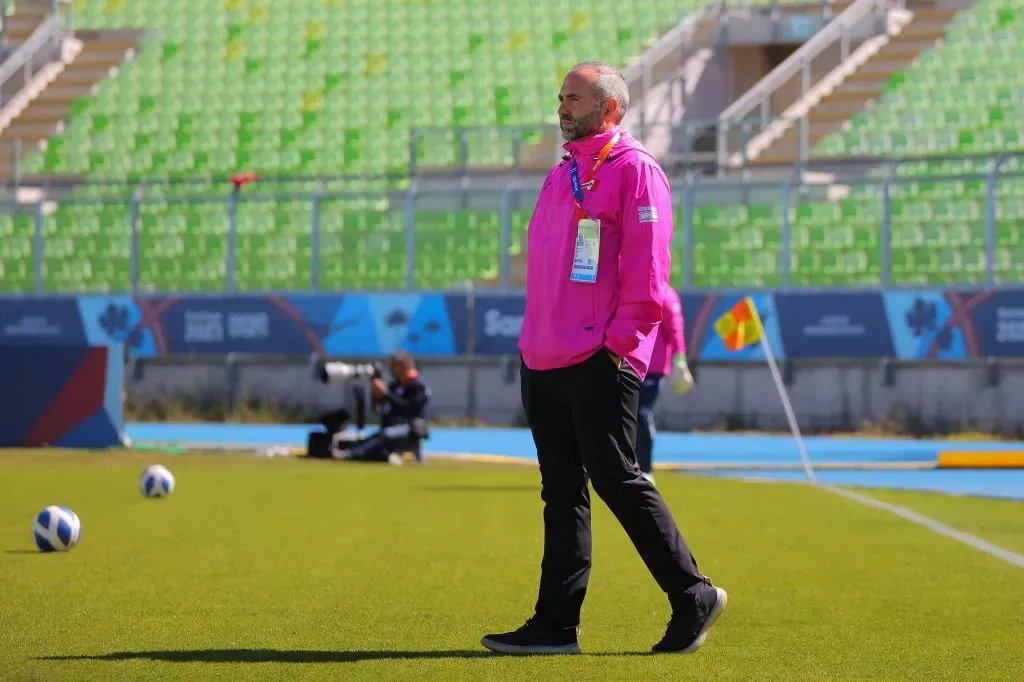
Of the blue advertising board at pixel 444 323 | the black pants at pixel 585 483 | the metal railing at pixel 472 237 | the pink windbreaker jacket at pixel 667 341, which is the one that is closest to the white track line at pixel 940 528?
the pink windbreaker jacket at pixel 667 341

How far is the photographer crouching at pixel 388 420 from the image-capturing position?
18578 millimetres

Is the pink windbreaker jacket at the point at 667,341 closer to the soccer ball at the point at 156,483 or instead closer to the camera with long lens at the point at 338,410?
the soccer ball at the point at 156,483

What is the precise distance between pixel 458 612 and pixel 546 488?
114 cm

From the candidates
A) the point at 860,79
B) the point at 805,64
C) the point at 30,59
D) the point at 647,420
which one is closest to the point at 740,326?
the point at 647,420

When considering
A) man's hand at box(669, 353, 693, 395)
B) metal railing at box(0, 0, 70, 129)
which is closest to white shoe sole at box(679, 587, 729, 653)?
man's hand at box(669, 353, 693, 395)

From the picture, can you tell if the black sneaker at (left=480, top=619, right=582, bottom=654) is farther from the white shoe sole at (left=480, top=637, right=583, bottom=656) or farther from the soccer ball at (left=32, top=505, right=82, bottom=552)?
the soccer ball at (left=32, top=505, right=82, bottom=552)

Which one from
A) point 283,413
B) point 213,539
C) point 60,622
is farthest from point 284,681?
point 283,413

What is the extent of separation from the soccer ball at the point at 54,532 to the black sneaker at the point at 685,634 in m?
4.33

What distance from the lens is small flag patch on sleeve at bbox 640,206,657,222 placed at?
615cm

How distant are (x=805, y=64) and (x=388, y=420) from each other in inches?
571

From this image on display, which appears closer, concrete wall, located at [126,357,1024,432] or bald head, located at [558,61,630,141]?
bald head, located at [558,61,630,141]

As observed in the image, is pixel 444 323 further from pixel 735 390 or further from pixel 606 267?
pixel 606 267

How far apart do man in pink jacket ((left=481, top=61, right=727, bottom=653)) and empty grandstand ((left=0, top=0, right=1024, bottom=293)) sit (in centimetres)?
1778

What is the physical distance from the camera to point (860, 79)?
31.5m
